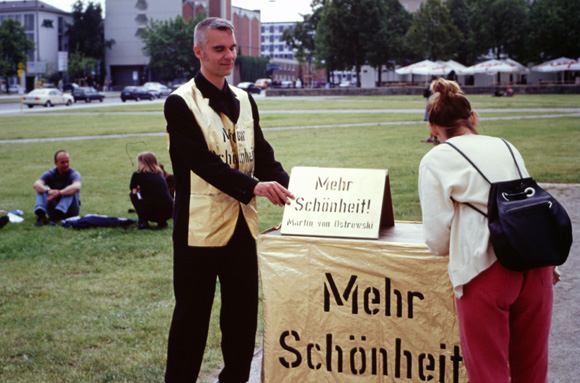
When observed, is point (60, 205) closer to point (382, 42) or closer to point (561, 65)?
point (561, 65)

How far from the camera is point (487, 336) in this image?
2570 mm

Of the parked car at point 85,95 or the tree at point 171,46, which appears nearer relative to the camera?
the parked car at point 85,95

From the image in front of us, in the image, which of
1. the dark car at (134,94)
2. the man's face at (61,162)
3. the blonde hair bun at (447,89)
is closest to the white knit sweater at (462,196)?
the blonde hair bun at (447,89)

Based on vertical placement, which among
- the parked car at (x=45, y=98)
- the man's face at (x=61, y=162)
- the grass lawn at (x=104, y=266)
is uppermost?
the parked car at (x=45, y=98)

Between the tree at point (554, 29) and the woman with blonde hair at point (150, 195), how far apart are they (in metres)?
58.2

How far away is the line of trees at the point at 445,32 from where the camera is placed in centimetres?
6041

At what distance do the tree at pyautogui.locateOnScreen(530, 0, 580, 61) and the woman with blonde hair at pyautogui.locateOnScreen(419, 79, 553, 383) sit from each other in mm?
62862

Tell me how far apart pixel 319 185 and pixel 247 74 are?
4368 inches

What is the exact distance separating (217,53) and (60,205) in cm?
711

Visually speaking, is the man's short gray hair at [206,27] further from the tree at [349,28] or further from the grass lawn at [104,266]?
the tree at [349,28]

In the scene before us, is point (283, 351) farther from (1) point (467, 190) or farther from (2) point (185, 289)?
(1) point (467, 190)

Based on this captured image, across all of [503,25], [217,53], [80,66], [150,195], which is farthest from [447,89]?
[80,66]

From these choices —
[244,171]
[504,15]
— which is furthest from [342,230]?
[504,15]

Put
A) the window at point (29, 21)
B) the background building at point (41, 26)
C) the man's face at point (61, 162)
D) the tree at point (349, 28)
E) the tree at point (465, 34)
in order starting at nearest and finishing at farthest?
the man's face at point (61, 162)
the tree at point (465, 34)
the tree at point (349, 28)
the background building at point (41, 26)
the window at point (29, 21)
